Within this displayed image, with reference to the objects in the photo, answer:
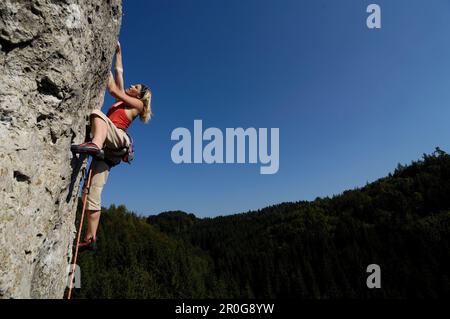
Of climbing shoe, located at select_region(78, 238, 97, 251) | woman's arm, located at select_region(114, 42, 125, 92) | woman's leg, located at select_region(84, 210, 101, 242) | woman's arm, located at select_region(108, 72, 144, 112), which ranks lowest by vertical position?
climbing shoe, located at select_region(78, 238, 97, 251)

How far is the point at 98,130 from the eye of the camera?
553cm

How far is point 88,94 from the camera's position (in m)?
5.53

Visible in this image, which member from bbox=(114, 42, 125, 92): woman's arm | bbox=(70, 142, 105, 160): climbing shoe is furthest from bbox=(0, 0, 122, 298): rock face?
bbox=(114, 42, 125, 92): woman's arm

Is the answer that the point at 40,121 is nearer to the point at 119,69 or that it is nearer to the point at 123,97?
the point at 123,97

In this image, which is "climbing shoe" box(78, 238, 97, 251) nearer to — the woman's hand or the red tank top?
the red tank top

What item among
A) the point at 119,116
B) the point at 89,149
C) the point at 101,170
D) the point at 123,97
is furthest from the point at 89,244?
the point at 123,97

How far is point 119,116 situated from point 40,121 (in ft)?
6.96

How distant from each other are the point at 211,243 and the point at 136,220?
4755cm

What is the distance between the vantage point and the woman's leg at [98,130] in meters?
5.35

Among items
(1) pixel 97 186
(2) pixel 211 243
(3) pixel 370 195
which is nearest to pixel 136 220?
(2) pixel 211 243

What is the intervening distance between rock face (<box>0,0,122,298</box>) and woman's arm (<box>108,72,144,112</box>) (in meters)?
0.99

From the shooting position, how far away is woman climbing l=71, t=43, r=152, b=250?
5.79m
